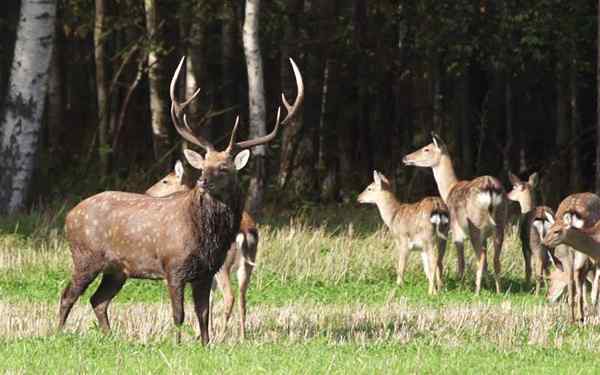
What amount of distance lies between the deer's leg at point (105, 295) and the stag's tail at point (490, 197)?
5.34 metres

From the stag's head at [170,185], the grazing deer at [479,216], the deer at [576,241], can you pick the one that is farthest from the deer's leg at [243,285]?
the grazing deer at [479,216]

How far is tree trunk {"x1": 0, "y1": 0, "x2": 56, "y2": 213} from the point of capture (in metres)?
20.3

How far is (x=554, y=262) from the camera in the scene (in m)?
16.1

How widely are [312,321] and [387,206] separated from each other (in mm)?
5529

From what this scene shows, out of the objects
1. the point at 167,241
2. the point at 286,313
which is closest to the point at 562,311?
the point at 286,313

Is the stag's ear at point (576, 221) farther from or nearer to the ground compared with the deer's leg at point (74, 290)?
farther from the ground

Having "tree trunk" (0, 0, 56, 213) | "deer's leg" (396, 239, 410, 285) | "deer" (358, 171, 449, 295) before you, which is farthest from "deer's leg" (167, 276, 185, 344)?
"tree trunk" (0, 0, 56, 213)

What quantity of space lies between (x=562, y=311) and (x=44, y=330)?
477cm

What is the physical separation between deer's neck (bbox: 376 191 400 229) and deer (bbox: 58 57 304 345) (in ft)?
19.1

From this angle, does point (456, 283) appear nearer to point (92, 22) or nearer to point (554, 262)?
point (554, 262)

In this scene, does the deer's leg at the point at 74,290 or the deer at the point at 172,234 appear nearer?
the deer at the point at 172,234

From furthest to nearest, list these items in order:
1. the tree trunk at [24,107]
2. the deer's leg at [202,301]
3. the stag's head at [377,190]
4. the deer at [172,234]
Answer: the tree trunk at [24,107], the stag's head at [377,190], the deer at [172,234], the deer's leg at [202,301]

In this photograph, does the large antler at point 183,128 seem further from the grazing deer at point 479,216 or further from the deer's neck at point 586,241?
the grazing deer at point 479,216

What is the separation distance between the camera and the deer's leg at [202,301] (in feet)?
39.8
